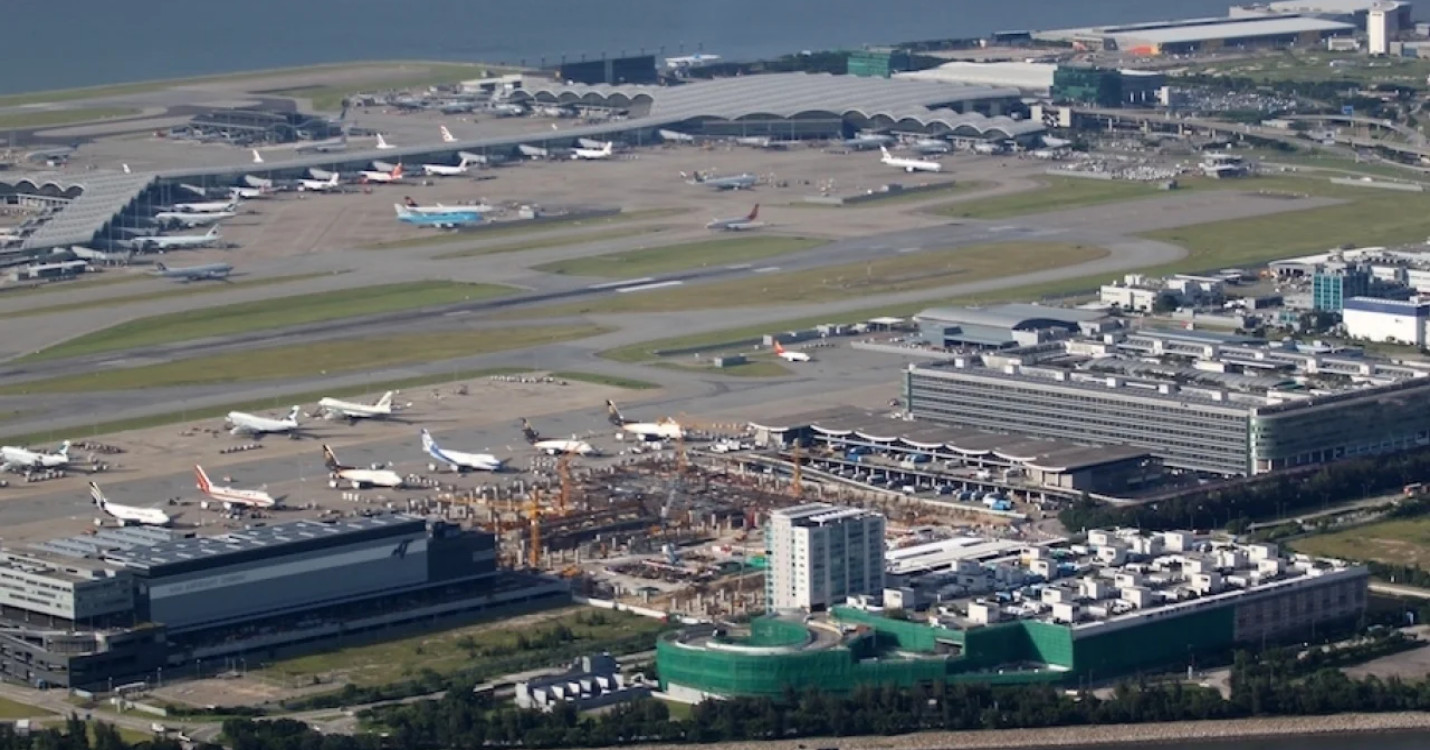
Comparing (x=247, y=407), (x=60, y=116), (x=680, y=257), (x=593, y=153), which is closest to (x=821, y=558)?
(x=247, y=407)

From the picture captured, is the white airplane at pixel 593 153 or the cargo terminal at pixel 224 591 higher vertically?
the white airplane at pixel 593 153

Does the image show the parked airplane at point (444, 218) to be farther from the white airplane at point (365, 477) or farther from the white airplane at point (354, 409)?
the white airplane at point (365, 477)

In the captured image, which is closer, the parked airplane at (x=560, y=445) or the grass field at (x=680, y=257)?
the parked airplane at (x=560, y=445)

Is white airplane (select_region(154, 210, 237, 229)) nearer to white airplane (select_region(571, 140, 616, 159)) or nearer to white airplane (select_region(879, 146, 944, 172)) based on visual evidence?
white airplane (select_region(571, 140, 616, 159))

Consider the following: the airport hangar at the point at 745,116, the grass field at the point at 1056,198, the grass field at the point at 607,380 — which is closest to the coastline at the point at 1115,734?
the grass field at the point at 607,380

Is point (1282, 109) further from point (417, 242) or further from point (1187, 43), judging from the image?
point (417, 242)

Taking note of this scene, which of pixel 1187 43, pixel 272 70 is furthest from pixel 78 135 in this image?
pixel 1187 43
